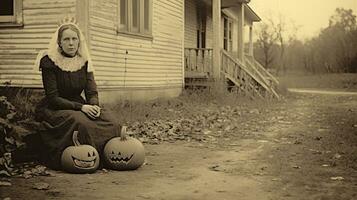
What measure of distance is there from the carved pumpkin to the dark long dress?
16 cm

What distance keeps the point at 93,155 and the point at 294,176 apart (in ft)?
8.08

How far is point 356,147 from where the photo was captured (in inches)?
311

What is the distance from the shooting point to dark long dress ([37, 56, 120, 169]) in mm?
6000

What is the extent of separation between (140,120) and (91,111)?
4806 millimetres

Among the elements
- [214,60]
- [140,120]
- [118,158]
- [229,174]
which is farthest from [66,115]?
[214,60]

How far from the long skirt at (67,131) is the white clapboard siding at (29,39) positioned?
5.17 m

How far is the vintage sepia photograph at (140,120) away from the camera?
5.34 meters

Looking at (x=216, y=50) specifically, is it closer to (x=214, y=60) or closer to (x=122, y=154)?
(x=214, y=60)

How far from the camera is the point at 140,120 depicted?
10.9 metres

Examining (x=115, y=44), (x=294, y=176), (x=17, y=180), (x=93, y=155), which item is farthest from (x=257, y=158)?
(x=115, y=44)

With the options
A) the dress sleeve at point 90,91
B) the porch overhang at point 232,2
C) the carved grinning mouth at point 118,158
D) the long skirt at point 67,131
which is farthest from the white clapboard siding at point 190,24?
the carved grinning mouth at point 118,158

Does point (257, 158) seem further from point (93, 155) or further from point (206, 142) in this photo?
point (93, 155)

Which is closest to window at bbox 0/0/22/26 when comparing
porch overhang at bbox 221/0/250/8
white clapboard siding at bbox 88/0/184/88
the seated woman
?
white clapboard siding at bbox 88/0/184/88

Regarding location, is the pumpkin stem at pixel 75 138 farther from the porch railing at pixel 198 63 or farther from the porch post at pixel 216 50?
the porch railing at pixel 198 63
